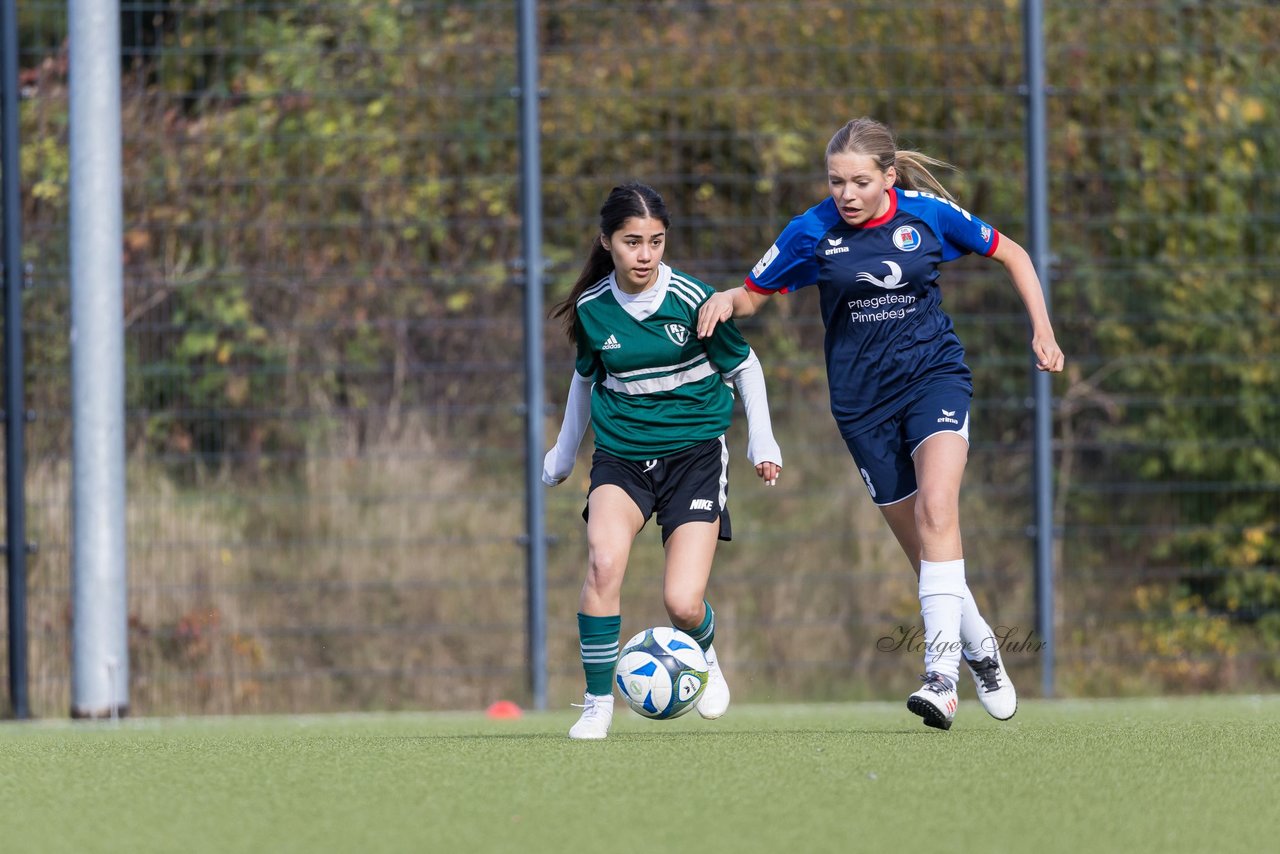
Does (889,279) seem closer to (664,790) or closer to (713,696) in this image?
(713,696)

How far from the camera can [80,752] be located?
527 cm

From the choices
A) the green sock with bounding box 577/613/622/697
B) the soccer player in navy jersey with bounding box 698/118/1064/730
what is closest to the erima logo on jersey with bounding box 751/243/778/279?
the soccer player in navy jersey with bounding box 698/118/1064/730

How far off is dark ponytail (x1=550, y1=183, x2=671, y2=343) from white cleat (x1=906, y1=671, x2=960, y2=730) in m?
1.57

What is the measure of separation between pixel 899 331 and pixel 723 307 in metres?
0.57

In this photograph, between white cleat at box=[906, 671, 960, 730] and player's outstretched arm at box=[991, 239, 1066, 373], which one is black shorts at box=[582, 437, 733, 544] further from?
player's outstretched arm at box=[991, 239, 1066, 373]

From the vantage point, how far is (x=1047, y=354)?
17.8 feet

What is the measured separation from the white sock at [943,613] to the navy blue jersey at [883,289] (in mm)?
560

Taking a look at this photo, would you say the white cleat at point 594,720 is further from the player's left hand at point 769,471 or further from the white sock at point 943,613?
the white sock at point 943,613

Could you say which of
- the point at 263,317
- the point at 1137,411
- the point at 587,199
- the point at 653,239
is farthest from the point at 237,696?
the point at 1137,411

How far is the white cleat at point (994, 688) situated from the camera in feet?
18.5

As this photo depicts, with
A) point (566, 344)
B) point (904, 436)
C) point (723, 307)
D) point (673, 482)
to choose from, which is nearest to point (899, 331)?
point (904, 436)

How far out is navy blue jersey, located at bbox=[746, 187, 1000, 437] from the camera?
18.6 ft

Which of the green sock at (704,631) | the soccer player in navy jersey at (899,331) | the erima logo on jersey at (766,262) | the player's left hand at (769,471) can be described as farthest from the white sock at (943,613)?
the erima logo on jersey at (766,262)

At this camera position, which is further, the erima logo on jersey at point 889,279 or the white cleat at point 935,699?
the erima logo on jersey at point 889,279
